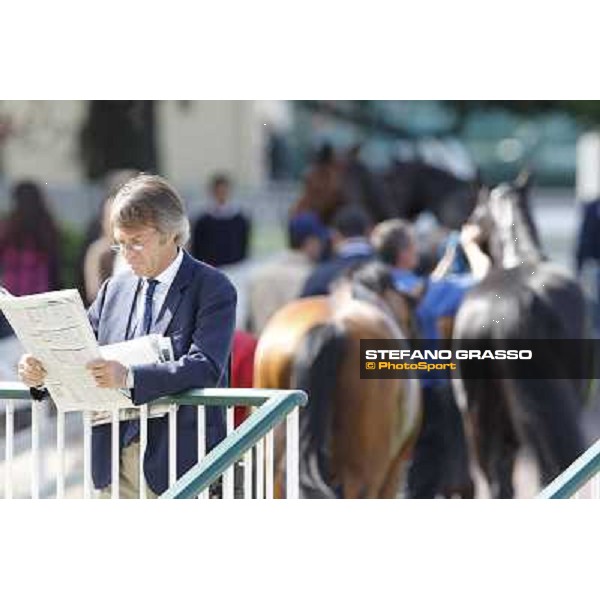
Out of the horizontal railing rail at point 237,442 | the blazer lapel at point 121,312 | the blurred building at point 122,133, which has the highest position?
the blurred building at point 122,133

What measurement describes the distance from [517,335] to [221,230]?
1.28m

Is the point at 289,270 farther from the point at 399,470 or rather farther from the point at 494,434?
the point at 494,434

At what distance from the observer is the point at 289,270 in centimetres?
749

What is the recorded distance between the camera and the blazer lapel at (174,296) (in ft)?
20.0

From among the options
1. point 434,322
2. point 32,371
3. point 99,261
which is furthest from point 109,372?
point 434,322

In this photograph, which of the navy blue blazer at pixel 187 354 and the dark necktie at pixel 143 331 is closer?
the navy blue blazer at pixel 187 354

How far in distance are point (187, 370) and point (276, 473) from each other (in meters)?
1.35

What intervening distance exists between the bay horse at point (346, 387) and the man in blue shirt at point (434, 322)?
5cm

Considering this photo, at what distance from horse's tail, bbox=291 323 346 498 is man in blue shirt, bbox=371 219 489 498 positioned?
1.14 ft

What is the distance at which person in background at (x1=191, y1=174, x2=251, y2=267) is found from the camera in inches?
285

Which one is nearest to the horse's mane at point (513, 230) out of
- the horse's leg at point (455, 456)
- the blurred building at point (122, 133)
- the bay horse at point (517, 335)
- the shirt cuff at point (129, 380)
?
the bay horse at point (517, 335)

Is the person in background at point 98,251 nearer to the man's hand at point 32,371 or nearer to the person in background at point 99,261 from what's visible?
the person in background at point 99,261
